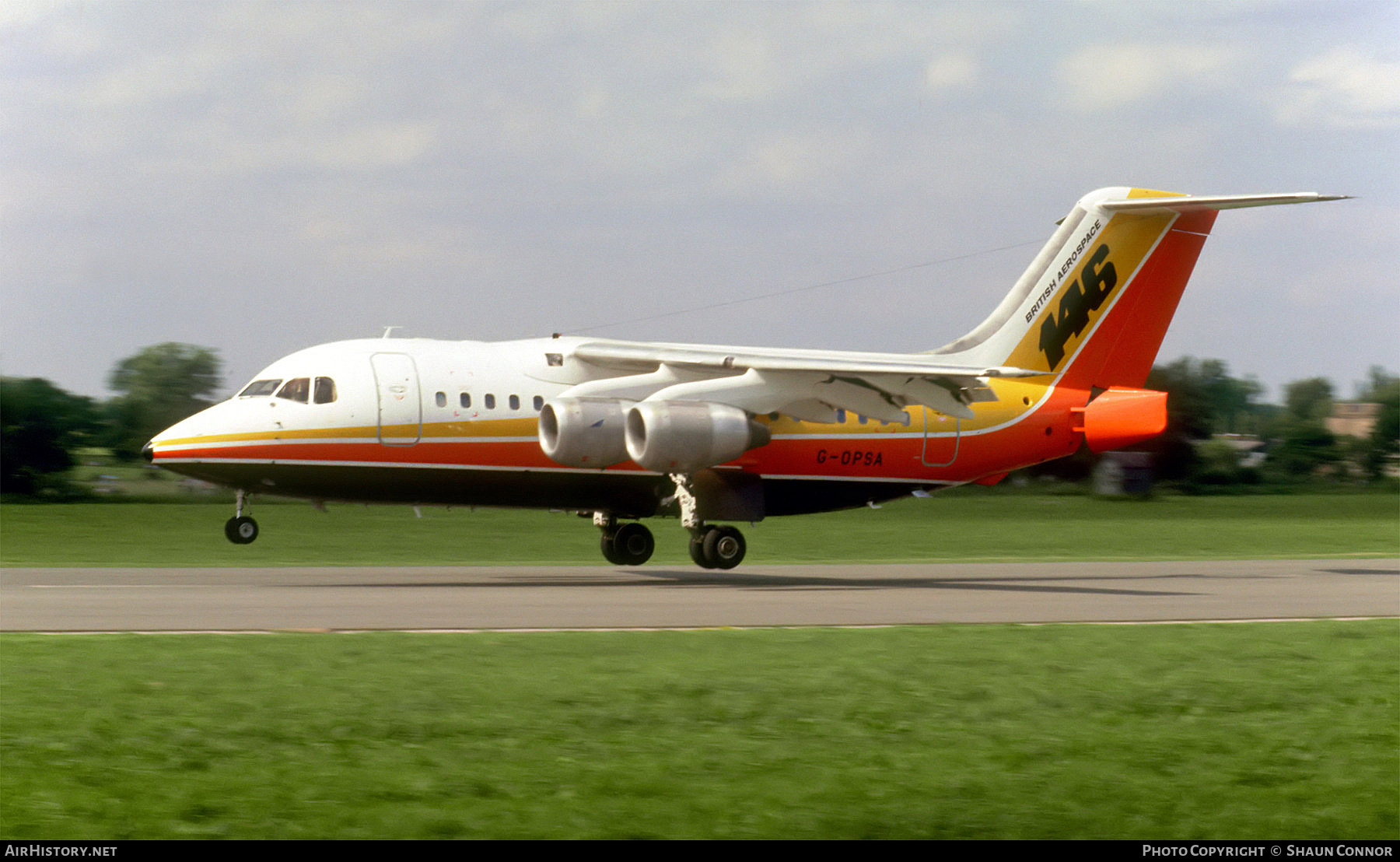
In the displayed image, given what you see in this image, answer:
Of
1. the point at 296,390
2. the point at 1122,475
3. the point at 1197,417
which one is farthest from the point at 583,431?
the point at 1197,417

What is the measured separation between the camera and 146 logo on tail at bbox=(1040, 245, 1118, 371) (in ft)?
91.1

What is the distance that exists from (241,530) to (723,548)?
791cm

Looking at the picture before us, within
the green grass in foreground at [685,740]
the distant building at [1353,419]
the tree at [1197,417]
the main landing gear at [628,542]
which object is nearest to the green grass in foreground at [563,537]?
the main landing gear at [628,542]

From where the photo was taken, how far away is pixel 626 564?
26750 millimetres

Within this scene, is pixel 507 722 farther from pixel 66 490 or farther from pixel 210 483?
pixel 66 490

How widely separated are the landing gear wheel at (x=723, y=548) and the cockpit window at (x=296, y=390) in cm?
710

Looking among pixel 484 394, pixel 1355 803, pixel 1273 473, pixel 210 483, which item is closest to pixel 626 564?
pixel 484 394

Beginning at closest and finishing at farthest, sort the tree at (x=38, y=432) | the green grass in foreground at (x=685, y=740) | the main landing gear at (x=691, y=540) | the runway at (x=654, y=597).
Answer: the green grass in foreground at (x=685, y=740)
the runway at (x=654, y=597)
the main landing gear at (x=691, y=540)
the tree at (x=38, y=432)

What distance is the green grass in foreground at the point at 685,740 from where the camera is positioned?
698 cm

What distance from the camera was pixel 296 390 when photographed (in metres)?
22.5

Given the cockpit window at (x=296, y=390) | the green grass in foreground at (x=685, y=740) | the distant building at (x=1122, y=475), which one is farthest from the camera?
the distant building at (x=1122, y=475)

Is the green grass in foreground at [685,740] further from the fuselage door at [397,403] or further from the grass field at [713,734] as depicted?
the fuselage door at [397,403]
